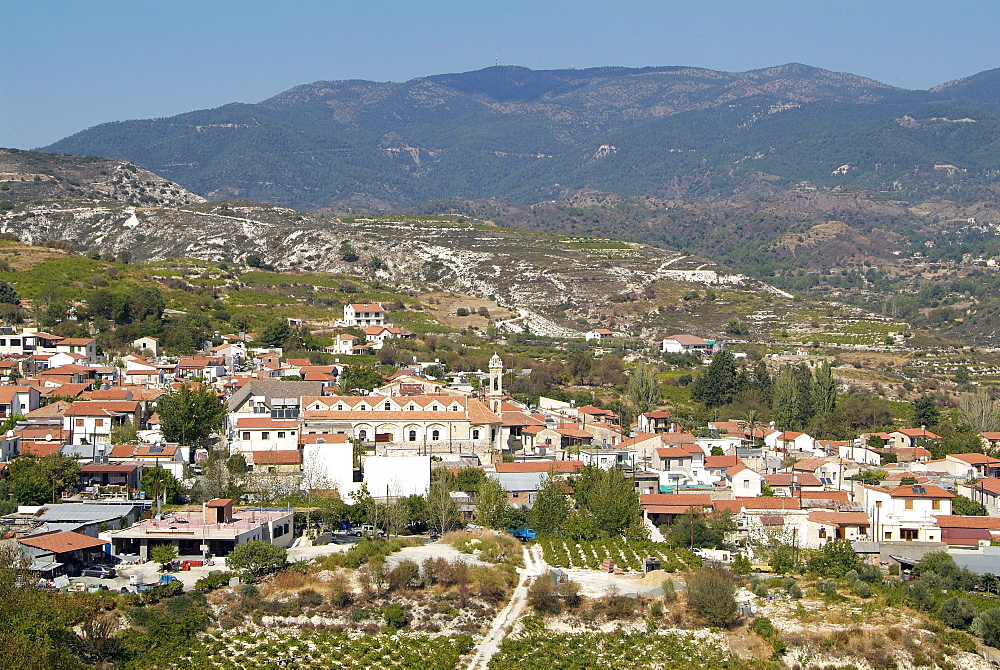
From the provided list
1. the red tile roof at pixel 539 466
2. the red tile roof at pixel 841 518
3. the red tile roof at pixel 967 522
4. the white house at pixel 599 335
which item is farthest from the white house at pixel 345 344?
the red tile roof at pixel 967 522

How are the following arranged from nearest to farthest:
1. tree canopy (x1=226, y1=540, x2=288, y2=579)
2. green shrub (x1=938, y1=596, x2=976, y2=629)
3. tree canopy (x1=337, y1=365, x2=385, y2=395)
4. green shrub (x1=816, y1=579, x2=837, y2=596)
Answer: green shrub (x1=938, y1=596, x2=976, y2=629)
tree canopy (x1=226, y1=540, x2=288, y2=579)
green shrub (x1=816, y1=579, x2=837, y2=596)
tree canopy (x1=337, y1=365, x2=385, y2=395)

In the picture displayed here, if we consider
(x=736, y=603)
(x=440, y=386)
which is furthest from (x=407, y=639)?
(x=440, y=386)

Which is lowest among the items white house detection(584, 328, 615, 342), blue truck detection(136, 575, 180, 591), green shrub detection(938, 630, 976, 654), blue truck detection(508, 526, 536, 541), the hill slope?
green shrub detection(938, 630, 976, 654)

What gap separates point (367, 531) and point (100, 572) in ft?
27.4

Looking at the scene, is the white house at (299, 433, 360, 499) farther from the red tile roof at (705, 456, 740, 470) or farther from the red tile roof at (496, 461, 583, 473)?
the red tile roof at (705, 456, 740, 470)

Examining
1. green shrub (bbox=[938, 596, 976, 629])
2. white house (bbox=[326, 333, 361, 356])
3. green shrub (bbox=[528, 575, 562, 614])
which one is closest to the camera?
green shrub (bbox=[938, 596, 976, 629])

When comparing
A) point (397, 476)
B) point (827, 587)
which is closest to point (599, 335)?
point (397, 476)

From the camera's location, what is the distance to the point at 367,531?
37.3 meters

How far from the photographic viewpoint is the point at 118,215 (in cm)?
12031

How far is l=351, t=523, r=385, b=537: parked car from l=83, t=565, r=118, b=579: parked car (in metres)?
7.47

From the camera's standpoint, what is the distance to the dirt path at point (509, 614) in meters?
28.7

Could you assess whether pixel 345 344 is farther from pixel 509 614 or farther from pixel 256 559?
pixel 509 614

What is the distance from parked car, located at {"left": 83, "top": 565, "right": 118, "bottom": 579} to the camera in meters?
31.1

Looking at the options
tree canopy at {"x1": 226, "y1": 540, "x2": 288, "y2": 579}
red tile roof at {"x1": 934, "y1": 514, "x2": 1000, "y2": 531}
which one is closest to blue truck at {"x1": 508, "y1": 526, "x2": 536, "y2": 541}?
tree canopy at {"x1": 226, "y1": 540, "x2": 288, "y2": 579}
